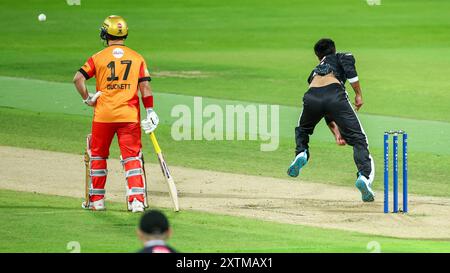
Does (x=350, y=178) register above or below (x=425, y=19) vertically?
below

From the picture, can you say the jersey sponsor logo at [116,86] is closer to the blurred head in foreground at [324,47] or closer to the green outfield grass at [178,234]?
the green outfield grass at [178,234]

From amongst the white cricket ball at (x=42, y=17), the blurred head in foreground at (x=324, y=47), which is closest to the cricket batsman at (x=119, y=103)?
the blurred head in foreground at (x=324, y=47)

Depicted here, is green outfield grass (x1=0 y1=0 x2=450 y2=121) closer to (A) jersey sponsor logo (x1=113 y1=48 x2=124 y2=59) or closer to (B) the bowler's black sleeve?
(B) the bowler's black sleeve

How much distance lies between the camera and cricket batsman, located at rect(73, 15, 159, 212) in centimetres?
1470

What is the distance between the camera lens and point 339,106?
1555cm

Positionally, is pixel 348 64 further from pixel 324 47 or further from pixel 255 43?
pixel 255 43

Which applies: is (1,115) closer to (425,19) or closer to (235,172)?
(235,172)

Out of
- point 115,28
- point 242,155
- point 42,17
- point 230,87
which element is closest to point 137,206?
point 115,28

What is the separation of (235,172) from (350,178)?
64.3 inches

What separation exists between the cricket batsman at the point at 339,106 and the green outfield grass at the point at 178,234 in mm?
1502

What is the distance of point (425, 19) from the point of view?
44.3 metres

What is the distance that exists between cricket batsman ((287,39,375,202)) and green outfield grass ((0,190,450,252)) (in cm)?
150
